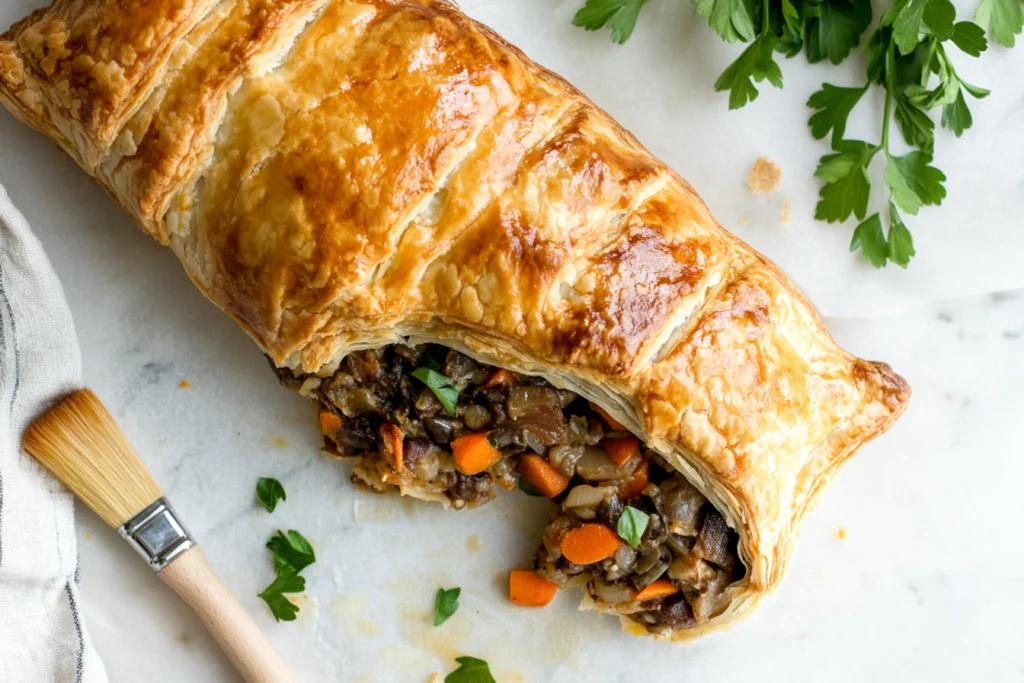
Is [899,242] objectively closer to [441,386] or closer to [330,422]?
[441,386]

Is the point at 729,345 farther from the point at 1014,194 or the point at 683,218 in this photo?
the point at 1014,194

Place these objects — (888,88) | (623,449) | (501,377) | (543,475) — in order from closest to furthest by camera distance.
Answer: (501,377), (623,449), (543,475), (888,88)

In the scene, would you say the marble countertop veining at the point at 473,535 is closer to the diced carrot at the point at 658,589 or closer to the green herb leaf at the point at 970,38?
the diced carrot at the point at 658,589

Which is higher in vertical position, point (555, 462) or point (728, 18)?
point (728, 18)

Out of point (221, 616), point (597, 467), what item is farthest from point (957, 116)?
point (221, 616)

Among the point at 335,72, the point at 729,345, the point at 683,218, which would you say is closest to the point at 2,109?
the point at 335,72

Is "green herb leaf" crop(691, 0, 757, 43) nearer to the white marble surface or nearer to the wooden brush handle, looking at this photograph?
the white marble surface

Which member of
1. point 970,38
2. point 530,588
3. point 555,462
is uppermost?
point 970,38

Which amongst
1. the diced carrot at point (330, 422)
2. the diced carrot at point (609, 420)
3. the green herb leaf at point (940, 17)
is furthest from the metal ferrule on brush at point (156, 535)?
the green herb leaf at point (940, 17)
